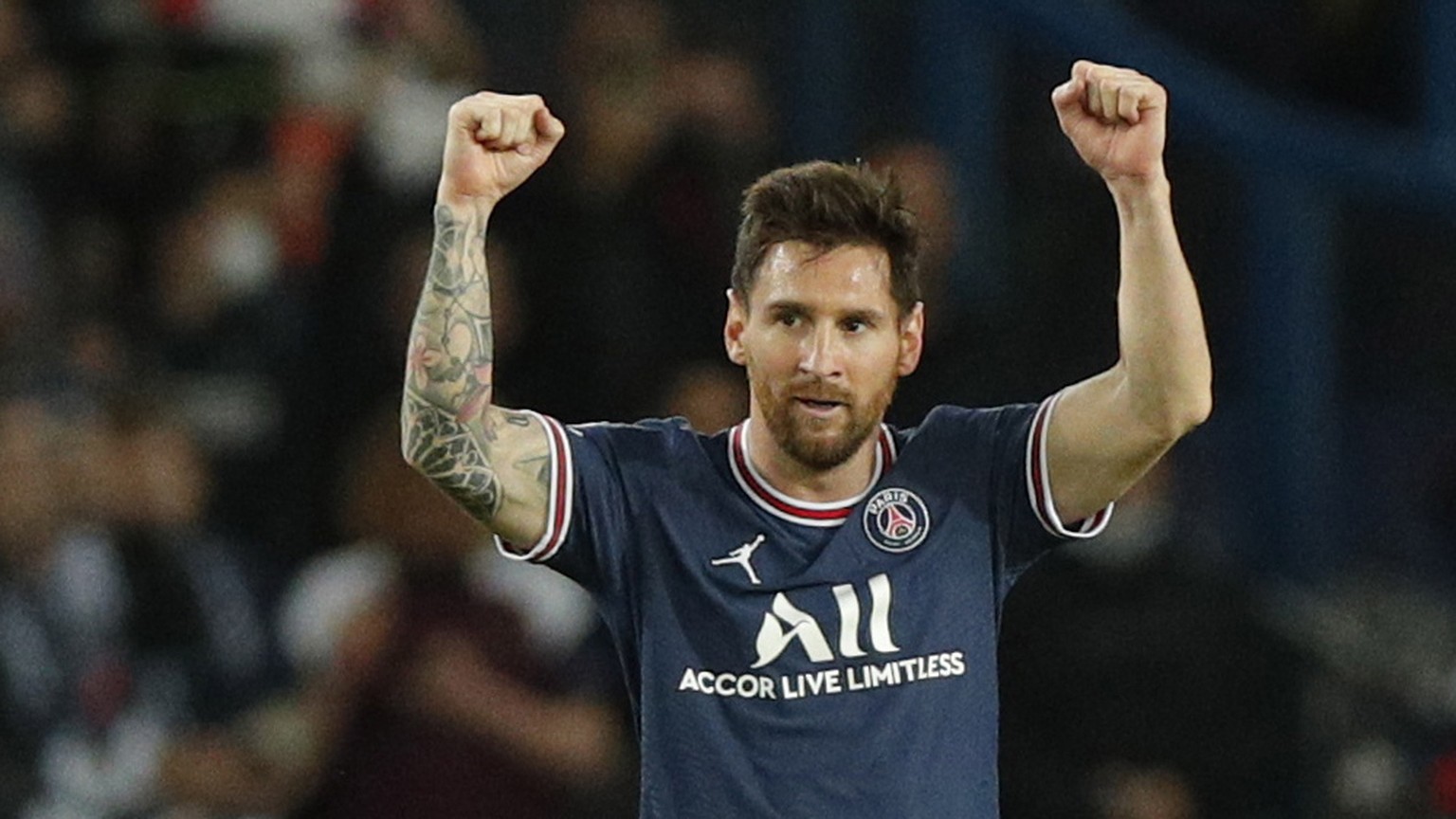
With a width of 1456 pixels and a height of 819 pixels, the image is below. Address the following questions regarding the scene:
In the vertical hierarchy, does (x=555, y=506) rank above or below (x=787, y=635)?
above

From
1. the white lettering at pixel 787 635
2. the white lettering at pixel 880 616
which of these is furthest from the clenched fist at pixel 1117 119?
the white lettering at pixel 787 635

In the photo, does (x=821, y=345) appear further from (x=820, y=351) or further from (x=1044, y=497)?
(x=1044, y=497)

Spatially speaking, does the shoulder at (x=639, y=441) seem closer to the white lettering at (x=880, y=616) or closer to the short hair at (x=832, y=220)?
the short hair at (x=832, y=220)

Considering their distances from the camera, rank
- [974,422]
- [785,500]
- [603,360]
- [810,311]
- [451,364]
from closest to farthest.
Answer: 1. [451,364]
2. [810,311]
3. [785,500]
4. [974,422]
5. [603,360]

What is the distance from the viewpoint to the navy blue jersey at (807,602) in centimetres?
420

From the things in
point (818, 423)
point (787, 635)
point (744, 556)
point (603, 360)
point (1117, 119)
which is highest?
point (1117, 119)

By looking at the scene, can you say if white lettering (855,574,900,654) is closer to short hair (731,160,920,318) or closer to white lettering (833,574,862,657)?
white lettering (833,574,862,657)

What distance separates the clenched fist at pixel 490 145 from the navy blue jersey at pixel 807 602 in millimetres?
425

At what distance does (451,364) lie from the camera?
4.18m

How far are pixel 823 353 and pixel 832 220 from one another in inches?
9.1

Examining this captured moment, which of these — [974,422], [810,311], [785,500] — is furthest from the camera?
[974,422]

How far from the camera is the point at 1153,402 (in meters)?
4.23

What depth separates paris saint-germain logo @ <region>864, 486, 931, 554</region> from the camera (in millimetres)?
4359

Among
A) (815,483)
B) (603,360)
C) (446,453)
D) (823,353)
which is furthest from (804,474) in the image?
(603,360)
